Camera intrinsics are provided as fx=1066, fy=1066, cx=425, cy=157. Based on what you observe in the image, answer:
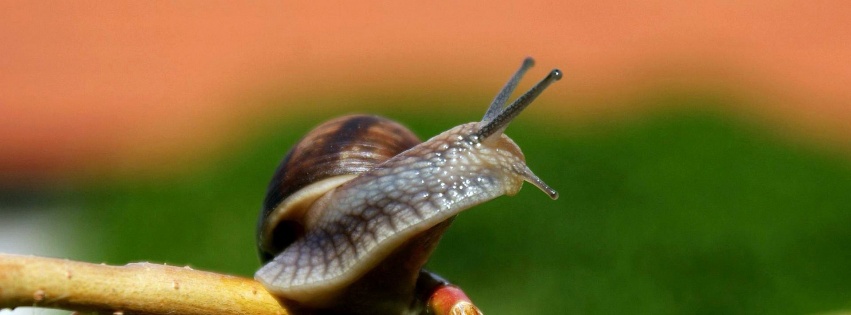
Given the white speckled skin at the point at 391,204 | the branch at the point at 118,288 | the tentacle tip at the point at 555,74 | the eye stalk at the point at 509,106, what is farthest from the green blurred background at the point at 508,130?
the branch at the point at 118,288

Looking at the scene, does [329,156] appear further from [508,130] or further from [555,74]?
[508,130]

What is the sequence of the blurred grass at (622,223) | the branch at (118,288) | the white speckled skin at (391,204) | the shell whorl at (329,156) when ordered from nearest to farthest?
1. the branch at (118,288)
2. the white speckled skin at (391,204)
3. the shell whorl at (329,156)
4. the blurred grass at (622,223)

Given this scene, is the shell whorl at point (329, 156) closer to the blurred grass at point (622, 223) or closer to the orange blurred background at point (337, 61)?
the blurred grass at point (622, 223)

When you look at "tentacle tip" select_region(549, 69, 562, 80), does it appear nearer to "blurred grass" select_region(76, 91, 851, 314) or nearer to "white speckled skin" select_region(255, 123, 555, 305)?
"white speckled skin" select_region(255, 123, 555, 305)

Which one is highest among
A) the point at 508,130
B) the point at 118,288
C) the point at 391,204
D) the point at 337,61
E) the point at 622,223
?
the point at 337,61

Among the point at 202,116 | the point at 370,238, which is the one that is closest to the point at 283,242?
the point at 370,238

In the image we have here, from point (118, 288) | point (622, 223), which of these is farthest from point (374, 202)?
point (622, 223)
